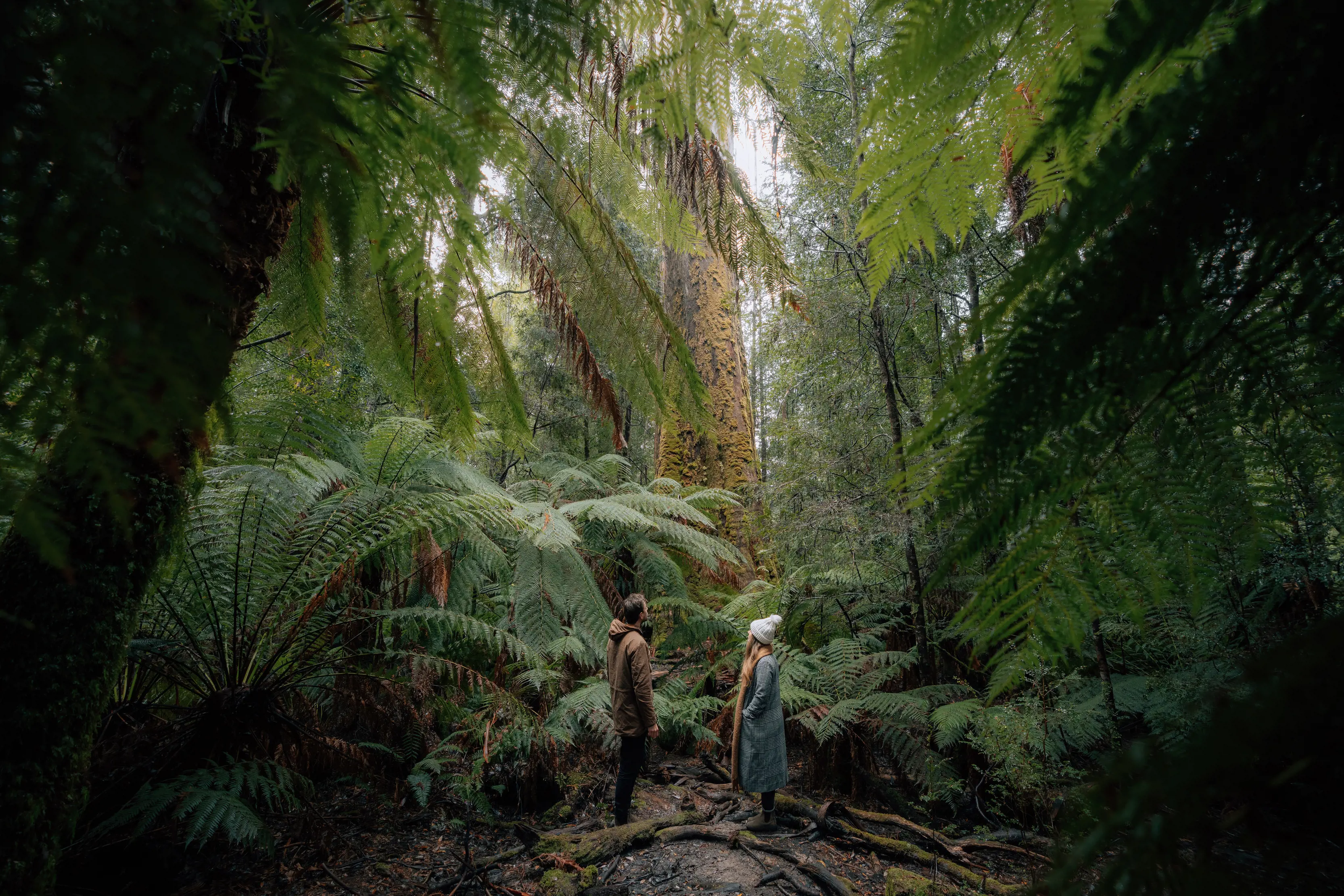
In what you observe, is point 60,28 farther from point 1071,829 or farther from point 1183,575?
point 1183,575

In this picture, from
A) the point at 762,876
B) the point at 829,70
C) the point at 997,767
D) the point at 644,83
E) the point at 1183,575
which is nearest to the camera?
Result: the point at 1183,575

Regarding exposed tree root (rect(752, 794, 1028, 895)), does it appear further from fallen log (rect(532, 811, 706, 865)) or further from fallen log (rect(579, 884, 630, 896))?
fallen log (rect(579, 884, 630, 896))

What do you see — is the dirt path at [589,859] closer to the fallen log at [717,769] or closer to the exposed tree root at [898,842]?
the exposed tree root at [898,842]

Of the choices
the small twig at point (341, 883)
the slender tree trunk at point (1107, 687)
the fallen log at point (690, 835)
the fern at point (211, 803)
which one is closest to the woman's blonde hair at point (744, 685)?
the fallen log at point (690, 835)

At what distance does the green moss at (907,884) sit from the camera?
8.25ft

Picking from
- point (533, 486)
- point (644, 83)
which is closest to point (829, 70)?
point (533, 486)

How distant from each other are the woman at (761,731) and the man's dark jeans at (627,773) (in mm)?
633

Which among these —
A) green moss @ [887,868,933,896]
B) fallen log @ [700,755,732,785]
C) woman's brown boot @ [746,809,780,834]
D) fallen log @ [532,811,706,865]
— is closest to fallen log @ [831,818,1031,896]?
green moss @ [887,868,933,896]

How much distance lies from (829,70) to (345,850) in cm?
615

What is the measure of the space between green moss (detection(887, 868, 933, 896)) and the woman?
75 centimetres

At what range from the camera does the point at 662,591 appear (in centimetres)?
490

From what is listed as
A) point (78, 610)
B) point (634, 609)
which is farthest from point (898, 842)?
point (78, 610)

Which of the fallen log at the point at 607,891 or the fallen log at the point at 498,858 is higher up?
the fallen log at the point at 498,858

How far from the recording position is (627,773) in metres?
3.27
